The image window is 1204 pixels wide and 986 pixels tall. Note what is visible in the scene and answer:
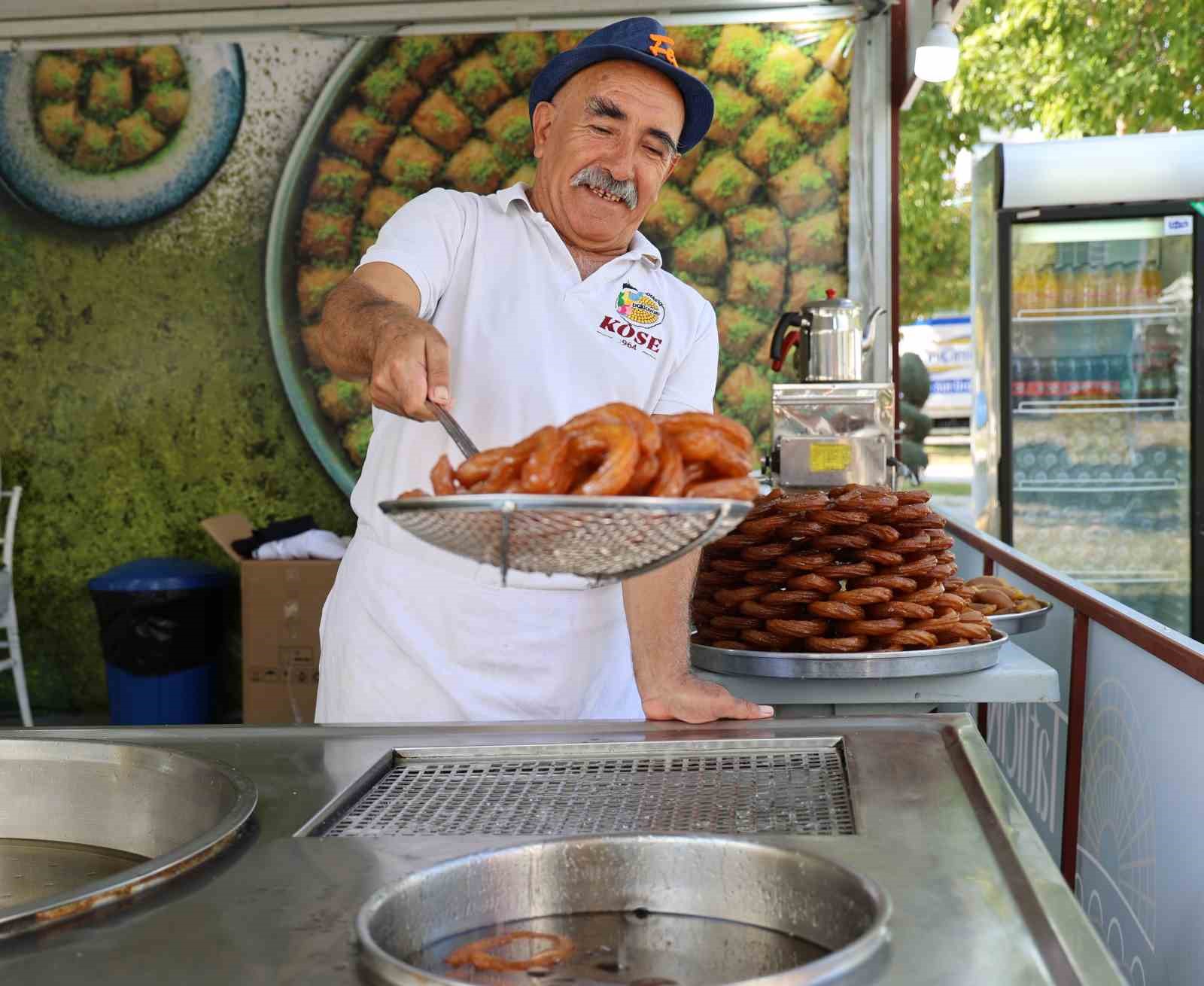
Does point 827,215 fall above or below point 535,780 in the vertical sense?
above

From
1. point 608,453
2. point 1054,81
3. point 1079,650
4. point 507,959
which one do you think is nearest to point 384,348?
point 608,453

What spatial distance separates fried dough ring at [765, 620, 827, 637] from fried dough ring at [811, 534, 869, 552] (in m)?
0.16

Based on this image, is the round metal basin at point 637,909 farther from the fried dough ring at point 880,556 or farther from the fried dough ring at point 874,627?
the fried dough ring at point 880,556

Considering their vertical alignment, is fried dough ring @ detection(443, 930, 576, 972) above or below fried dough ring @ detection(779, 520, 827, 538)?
below

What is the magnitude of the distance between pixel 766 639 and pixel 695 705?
93 centimetres

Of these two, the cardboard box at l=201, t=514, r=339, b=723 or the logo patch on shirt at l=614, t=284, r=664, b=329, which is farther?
the cardboard box at l=201, t=514, r=339, b=723

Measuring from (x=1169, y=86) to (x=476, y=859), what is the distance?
8957 millimetres

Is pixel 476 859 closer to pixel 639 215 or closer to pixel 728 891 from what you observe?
pixel 728 891

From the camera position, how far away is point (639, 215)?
6.98ft

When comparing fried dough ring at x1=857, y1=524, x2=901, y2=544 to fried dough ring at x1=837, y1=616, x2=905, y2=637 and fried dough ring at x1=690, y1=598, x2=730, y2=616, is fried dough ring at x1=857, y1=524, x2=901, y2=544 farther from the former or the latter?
fried dough ring at x1=690, y1=598, x2=730, y2=616

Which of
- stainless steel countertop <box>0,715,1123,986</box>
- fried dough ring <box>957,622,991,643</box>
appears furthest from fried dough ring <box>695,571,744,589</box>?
stainless steel countertop <box>0,715,1123,986</box>

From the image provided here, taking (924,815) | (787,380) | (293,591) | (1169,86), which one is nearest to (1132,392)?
(787,380)

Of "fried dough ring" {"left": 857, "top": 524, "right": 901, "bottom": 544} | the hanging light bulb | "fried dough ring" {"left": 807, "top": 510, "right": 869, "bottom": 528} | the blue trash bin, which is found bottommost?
the blue trash bin

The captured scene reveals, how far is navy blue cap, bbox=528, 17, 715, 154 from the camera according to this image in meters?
1.97
